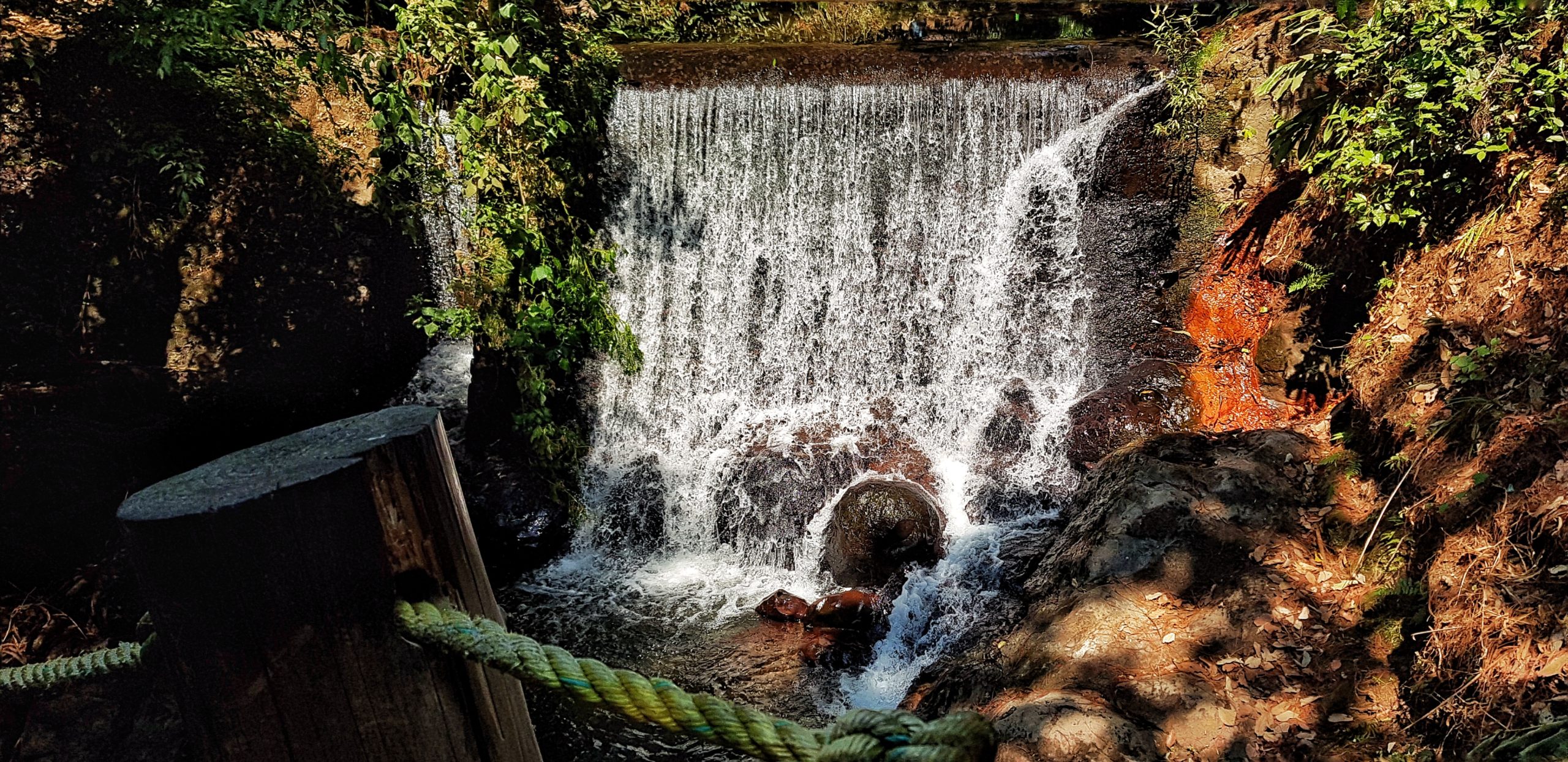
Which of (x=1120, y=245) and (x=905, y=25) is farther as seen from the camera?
(x=905, y=25)

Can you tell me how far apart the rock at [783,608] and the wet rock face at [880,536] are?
0.40 metres

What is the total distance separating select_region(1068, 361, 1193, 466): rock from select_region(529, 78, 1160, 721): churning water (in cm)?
22

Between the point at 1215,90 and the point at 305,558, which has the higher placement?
the point at 1215,90

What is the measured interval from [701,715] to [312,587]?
593 millimetres

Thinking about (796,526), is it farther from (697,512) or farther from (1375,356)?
(1375,356)

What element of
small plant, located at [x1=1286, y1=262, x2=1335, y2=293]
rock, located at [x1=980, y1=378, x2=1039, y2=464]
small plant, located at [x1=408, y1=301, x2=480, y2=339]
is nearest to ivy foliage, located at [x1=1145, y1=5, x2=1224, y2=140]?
small plant, located at [x1=1286, y1=262, x2=1335, y2=293]

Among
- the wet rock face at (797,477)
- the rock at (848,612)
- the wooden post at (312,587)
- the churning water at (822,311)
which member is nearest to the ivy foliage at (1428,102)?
the churning water at (822,311)

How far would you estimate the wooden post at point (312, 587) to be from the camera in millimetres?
1013

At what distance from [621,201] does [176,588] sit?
7.08 metres

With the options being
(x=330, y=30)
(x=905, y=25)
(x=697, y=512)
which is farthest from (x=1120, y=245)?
(x=330, y=30)

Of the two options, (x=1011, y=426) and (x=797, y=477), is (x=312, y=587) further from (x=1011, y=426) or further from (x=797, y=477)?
(x=1011, y=426)

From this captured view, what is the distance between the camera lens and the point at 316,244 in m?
6.23

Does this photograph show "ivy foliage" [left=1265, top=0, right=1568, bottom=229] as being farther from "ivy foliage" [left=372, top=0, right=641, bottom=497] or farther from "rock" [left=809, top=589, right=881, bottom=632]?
"ivy foliage" [left=372, top=0, right=641, bottom=497]

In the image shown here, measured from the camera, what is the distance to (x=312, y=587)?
1049 millimetres
